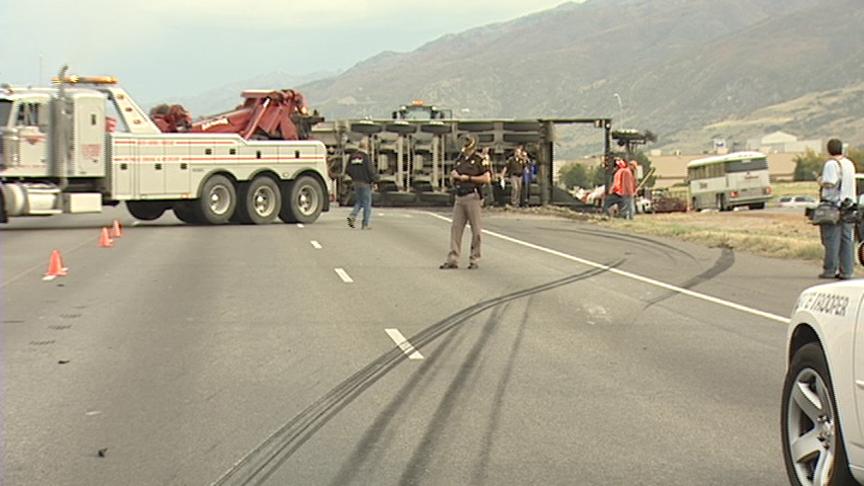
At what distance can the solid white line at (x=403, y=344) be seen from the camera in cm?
1044

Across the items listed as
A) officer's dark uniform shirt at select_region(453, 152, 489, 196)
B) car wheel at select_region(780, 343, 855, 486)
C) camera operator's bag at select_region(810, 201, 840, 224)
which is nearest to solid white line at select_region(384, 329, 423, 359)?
car wheel at select_region(780, 343, 855, 486)

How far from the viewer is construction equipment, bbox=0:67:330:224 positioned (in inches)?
1033

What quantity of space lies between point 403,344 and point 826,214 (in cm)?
738

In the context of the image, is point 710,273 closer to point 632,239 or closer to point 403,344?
point 632,239

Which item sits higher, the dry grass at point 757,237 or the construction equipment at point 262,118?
the construction equipment at point 262,118

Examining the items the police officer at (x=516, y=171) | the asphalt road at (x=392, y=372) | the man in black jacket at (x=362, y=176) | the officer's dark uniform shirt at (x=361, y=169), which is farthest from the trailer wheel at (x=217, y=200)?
the police officer at (x=516, y=171)

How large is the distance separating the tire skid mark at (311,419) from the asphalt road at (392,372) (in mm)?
21

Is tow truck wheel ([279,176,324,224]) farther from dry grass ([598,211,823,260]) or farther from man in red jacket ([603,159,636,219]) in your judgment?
man in red jacket ([603,159,636,219])

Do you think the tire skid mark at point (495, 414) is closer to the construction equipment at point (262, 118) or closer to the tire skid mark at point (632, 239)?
the tire skid mark at point (632, 239)

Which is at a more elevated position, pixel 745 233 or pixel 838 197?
pixel 838 197

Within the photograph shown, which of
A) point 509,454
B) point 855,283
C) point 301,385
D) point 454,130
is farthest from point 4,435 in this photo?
point 454,130

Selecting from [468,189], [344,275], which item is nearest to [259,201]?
[468,189]

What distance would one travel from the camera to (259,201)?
28.9 metres

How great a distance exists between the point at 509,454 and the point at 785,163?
512 ft
